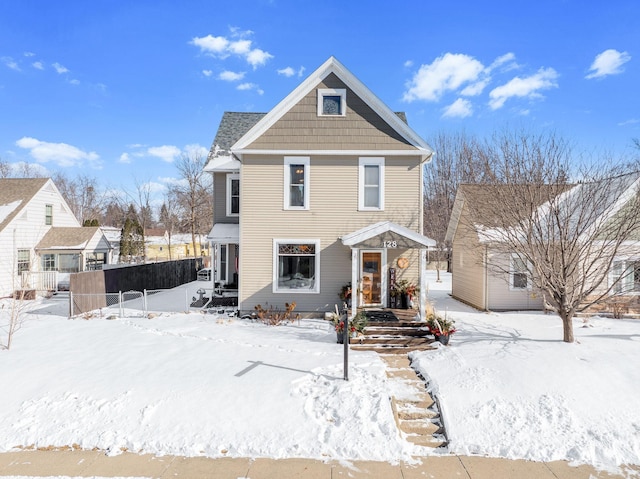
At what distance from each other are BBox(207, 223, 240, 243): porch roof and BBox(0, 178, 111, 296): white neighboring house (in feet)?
42.5

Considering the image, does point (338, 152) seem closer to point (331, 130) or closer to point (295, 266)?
point (331, 130)

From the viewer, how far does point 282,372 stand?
7234mm

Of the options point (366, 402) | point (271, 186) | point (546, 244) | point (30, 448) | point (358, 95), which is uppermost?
point (358, 95)

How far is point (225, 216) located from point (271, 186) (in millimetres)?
2941

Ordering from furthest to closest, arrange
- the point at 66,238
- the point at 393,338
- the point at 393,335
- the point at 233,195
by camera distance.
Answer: the point at 66,238 < the point at 233,195 < the point at 393,335 < the point at 393,338

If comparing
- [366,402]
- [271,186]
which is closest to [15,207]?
[271,186]

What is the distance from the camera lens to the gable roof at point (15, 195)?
19.3 meters

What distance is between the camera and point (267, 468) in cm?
482

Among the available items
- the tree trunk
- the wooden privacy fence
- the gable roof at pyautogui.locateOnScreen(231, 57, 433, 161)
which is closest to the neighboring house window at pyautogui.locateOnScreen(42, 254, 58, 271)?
the wooden privacy fence

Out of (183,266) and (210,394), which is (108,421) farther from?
(183,266)

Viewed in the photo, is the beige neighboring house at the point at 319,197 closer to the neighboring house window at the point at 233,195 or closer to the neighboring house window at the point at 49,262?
the neighboring house window at the point at 233,195

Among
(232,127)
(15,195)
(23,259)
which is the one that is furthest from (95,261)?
(232,127)

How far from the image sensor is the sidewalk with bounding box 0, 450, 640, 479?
4668 millimetres

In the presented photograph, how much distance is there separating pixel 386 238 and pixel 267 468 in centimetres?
778
